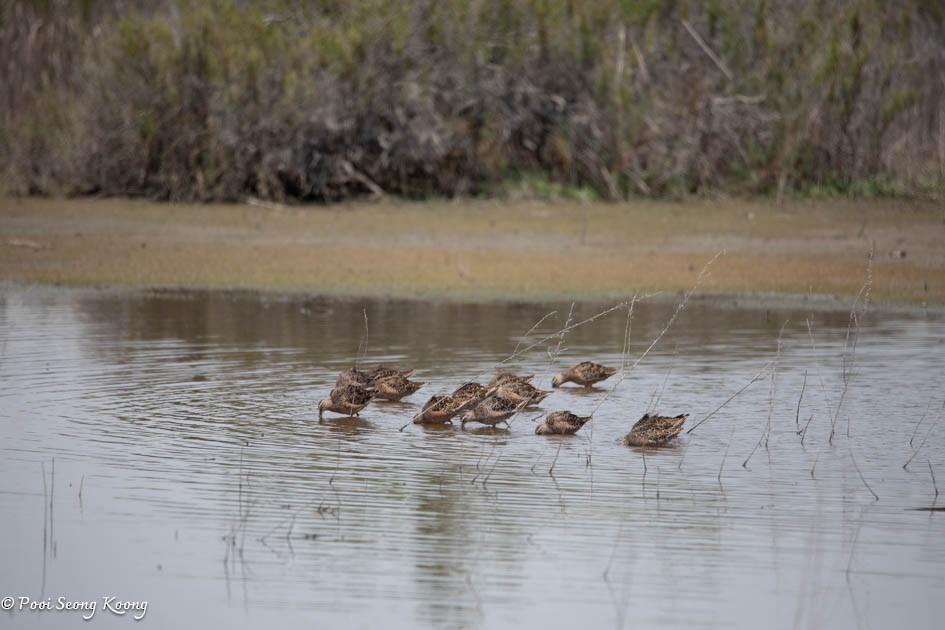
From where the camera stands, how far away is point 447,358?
38.9ft

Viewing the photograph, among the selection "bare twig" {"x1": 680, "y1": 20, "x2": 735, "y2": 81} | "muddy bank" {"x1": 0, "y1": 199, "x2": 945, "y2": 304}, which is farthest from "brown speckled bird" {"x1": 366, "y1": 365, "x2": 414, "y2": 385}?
"bare twig" {"x1": 680, "y1": 20, "x2": 735, "y2": 81}

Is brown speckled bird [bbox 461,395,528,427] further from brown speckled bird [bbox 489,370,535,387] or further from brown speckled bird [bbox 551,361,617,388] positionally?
brown speckled bird [bbox 551,361,617,388]

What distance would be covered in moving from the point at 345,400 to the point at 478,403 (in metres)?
0.86

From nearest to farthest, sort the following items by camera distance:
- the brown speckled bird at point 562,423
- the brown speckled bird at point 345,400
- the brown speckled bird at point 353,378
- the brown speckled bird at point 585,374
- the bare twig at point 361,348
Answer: the brown speckled bird at point 562,423
the brown speckled bird at point 345,400
the brown speckled bird at point 353,378
the brown speckled bird at point 585,374
the bare twig at point 361,348

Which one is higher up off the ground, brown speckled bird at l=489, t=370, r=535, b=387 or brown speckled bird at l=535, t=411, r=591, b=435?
brown speckled bird at l=535, t=411, r=591, b=435

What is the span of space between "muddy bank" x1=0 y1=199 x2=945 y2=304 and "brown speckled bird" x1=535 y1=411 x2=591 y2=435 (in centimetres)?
668

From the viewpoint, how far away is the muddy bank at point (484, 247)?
16.4 m

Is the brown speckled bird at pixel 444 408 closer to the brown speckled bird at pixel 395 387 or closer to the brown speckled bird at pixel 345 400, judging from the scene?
the brown speckled bird at pixel 345 400

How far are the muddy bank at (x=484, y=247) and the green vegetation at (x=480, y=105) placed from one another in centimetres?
75

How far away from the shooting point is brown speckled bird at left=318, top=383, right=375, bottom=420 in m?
9.28

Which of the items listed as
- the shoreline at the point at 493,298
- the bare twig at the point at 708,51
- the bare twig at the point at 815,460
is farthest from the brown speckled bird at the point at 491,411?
the bare twig at the point at 708,51

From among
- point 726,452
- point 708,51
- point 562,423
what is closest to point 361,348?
point 562,423

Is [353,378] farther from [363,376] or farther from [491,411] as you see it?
[491,411]

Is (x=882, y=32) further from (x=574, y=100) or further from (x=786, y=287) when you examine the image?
(x=786, y=287)
